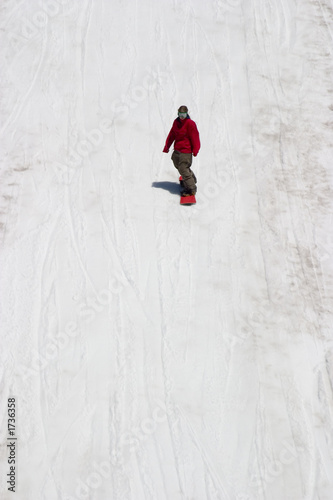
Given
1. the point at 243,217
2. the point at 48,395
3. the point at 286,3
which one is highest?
the point at 286,3

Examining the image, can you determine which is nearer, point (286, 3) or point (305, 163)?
point (305, 163)

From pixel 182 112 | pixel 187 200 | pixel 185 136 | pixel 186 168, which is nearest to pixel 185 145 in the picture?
pixel 185 136

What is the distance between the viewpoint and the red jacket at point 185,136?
8.45 m

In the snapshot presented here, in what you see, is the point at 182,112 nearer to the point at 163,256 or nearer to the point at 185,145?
the point at 185,145

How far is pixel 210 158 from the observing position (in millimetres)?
9617

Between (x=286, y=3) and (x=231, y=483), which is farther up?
(x=286, y=3)

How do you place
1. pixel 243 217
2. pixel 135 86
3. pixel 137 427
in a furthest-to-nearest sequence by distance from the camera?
pixel 135 86 < pixel 243 217 < pixel 137 427

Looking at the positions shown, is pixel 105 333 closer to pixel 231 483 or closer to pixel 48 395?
pixel 48 395

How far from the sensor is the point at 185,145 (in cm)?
855

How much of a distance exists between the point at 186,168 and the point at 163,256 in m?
1.40

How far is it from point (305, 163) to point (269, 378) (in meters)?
4.17

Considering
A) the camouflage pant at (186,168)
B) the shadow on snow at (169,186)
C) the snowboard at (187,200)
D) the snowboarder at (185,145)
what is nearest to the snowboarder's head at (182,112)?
the snowboarder at (185,145)

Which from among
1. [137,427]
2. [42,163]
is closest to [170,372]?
[137,427]

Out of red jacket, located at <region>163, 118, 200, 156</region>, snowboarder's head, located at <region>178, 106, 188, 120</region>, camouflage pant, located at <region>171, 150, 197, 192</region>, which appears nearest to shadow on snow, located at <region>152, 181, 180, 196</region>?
camouflage pant, located at <region>171, 150, 197, 192</region>
